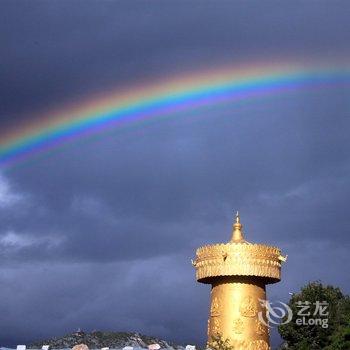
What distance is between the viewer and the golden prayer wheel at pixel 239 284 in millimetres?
40406

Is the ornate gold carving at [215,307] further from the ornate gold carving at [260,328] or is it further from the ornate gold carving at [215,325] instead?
the ornate gold carving at [260,328]

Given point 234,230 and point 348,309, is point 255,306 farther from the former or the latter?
point 348,309

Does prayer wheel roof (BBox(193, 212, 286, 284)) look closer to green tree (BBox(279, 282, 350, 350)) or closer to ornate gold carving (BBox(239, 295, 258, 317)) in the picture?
ornate gold carving (BBox(239, 295, 258, 317))

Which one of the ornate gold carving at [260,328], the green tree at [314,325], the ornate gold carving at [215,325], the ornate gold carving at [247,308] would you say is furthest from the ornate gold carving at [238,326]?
the green tree at [314,325]

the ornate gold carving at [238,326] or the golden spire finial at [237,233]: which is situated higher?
the golden spire finial at [237,233]

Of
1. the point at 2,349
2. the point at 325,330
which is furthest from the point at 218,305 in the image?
the point at 325,330

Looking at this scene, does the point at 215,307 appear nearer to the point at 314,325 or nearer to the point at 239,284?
the point at 239,284

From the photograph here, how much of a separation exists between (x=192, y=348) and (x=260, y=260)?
856cm

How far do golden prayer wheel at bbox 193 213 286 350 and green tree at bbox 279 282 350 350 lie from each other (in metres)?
14.7

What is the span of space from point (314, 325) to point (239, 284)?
64.7ft

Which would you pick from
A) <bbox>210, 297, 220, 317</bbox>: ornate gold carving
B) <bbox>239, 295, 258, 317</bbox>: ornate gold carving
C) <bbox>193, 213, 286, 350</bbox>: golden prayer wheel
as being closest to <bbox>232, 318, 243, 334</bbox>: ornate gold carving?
<bbox>193, 213, 286, 350</bbox>: golden prayer wheel

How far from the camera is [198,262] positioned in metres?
41.6

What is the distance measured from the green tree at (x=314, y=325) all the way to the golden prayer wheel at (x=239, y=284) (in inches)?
578

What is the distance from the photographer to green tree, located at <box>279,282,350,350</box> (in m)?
58.2
